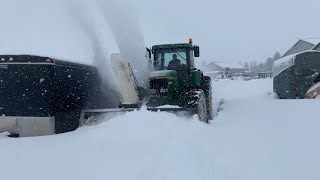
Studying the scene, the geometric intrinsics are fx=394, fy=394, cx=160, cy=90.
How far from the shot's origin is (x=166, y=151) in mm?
6324

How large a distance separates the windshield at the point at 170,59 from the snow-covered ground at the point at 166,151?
2.21 meters

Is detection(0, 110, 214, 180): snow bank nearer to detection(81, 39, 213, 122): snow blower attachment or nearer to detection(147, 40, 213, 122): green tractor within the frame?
detection(81, 39, 213, 122): snow blower attachment

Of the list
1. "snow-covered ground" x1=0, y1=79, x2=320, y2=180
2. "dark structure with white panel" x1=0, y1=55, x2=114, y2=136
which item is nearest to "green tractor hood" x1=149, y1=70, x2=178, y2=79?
"snow-covered ground" x1=0, y1=79, x2=320, y2=180

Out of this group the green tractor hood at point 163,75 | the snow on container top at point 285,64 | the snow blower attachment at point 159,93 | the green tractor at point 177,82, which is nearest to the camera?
→ the snow blower attachment at point 159,93

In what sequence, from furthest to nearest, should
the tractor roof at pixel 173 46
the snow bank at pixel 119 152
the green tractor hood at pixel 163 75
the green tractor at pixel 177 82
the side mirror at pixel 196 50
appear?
the side mirror at pixel 196 50, the tractor roof at pixel 173 46, the green tractor hood at pixel 163 75, the green tractor at pixel 177 82, the snow bank at pixel 119 152

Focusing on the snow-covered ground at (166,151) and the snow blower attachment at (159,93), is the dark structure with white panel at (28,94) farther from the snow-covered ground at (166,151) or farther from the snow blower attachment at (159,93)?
the snow blower attachment at (159,93)

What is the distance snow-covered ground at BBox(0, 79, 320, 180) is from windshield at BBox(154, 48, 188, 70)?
2211 millimetres

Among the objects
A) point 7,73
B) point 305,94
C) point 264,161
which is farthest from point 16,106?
point 305,94

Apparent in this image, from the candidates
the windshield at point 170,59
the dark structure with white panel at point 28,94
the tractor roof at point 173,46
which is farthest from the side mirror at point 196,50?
the dark structure with white panel at point 28,94

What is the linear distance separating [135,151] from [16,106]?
3.88m

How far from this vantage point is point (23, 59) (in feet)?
29.7

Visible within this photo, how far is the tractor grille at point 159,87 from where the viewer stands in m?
9.72

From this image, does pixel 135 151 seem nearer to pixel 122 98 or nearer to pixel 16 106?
pixel 122 98

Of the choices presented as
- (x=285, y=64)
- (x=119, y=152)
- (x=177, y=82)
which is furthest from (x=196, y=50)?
(x=285, y=64)
